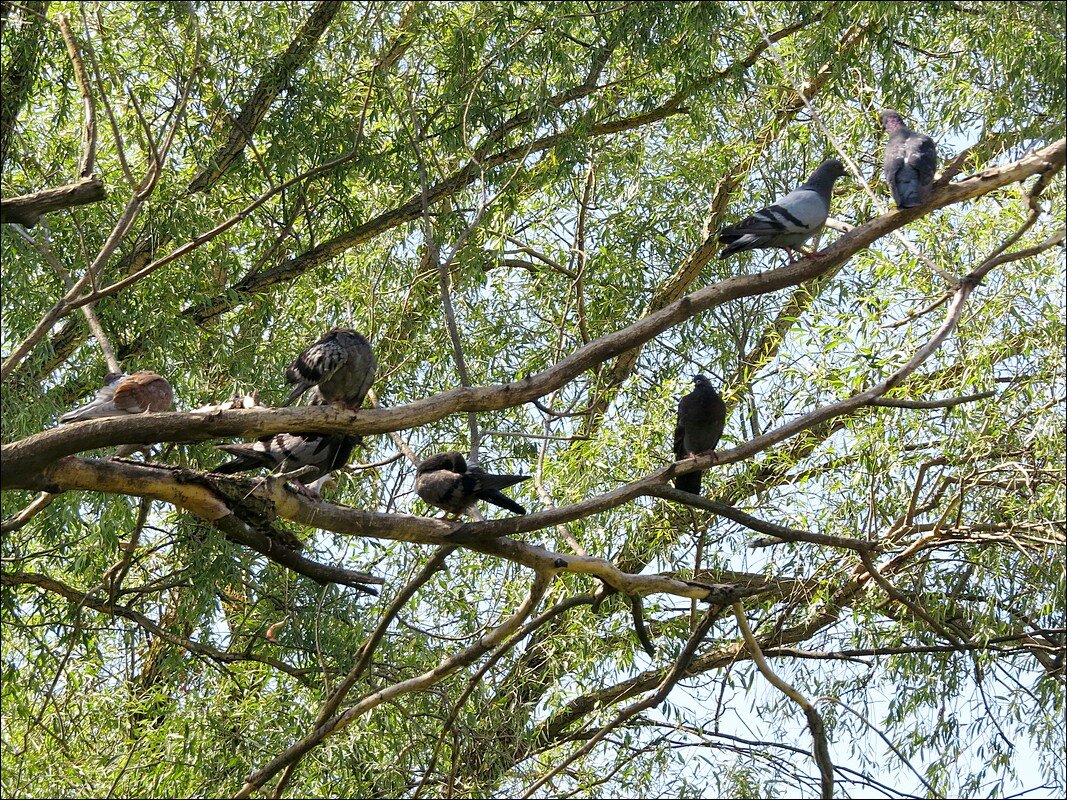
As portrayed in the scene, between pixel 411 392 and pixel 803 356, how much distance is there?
8.32 ft

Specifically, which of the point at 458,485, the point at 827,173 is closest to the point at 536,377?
the point at 458,485

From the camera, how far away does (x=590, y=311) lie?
793cm

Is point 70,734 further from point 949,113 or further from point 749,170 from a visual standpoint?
point 949,113

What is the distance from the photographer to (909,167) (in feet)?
17.1

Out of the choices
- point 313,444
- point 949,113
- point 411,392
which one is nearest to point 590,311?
point 411,392

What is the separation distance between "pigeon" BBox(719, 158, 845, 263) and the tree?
0.27m

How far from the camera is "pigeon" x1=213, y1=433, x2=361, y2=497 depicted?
4.96 m

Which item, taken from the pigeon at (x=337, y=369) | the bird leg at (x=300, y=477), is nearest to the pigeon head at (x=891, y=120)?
the pigeon at (x=337, y=369)

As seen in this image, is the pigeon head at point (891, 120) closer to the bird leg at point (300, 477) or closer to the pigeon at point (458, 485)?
the pigeon at point (458, 485)

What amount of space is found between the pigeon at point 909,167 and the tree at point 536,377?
0.11 m

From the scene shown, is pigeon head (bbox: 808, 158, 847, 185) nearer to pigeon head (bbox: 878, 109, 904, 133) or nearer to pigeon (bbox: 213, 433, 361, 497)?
pigeon head (bbox: 878, 109, 904, 133)

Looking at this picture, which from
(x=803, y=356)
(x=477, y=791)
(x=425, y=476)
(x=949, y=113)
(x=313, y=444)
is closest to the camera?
(x=313, y=444)

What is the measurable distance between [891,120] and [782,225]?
1.07m

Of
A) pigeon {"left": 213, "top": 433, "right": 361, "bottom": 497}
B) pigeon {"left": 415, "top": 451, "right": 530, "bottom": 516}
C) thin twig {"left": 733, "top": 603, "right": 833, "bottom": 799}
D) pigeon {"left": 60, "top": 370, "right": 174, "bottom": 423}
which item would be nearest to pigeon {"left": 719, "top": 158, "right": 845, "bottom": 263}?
pigeon {"left": 415, "top": 451, "right": 530, "bottom": 516}
